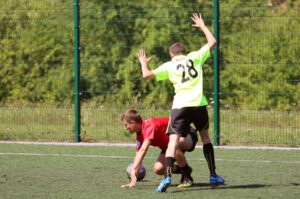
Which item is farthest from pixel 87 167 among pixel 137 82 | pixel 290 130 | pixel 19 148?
pixel 290 130

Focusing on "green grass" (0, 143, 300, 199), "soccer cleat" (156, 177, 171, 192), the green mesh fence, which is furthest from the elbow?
the green mesh fence

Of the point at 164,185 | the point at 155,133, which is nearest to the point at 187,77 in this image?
the point at 155,133

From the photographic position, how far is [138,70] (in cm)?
1195

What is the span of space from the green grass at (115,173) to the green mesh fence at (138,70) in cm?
91

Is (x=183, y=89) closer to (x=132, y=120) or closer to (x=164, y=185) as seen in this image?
(x=132, y=120)

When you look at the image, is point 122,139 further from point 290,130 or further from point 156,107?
point 290,130

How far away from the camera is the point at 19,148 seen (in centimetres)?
1052

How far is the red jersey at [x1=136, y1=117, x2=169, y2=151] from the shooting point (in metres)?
6.56

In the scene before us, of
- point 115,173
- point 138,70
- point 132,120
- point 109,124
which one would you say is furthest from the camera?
point 138,70

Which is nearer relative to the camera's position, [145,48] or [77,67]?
[77,67]

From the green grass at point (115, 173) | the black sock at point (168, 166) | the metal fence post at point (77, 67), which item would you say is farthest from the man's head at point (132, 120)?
the metal fence post at point (77, 67)

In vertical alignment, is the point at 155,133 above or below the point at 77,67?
below

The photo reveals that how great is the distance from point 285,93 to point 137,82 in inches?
116

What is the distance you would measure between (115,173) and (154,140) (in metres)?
1.34
